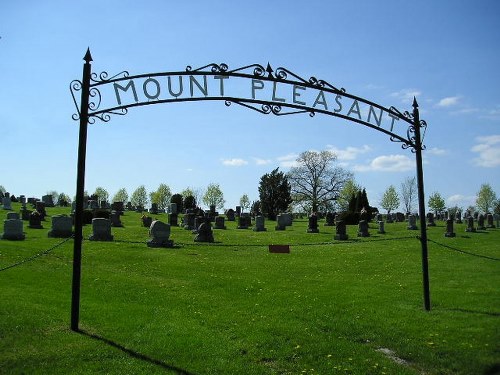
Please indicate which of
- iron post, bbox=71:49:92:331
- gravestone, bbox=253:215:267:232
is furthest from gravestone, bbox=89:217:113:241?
iron post, bbox=71:49:92:331

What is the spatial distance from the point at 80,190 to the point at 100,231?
17612 mm

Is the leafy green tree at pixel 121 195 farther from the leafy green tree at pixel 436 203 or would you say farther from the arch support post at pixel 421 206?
the arch support post at pixel 421 206

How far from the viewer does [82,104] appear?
8.24m

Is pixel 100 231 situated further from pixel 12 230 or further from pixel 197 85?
pixel 197 85

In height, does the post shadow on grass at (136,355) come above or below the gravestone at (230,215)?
below

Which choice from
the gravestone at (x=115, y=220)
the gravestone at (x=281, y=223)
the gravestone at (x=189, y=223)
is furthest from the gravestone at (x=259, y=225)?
the gravestone at (x=115, y=220)

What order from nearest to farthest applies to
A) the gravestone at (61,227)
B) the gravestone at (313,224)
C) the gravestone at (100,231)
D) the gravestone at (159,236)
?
the gravestone at (159,236), the gravestone at (100,231), the gravestone at (61,227), the gravestone at (313,224)

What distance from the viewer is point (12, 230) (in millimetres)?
22891

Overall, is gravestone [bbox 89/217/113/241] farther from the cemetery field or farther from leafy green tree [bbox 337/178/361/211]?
leafy green tree [bbox 337/178/361/211]

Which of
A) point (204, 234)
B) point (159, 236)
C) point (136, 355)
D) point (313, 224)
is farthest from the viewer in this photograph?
point (313, 224)

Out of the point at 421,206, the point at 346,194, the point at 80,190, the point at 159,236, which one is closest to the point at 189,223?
the point at 159,236

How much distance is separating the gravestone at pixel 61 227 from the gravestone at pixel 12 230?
202 centimetres

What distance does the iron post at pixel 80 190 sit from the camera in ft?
26.0

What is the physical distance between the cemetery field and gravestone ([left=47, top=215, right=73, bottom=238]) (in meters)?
7.33
